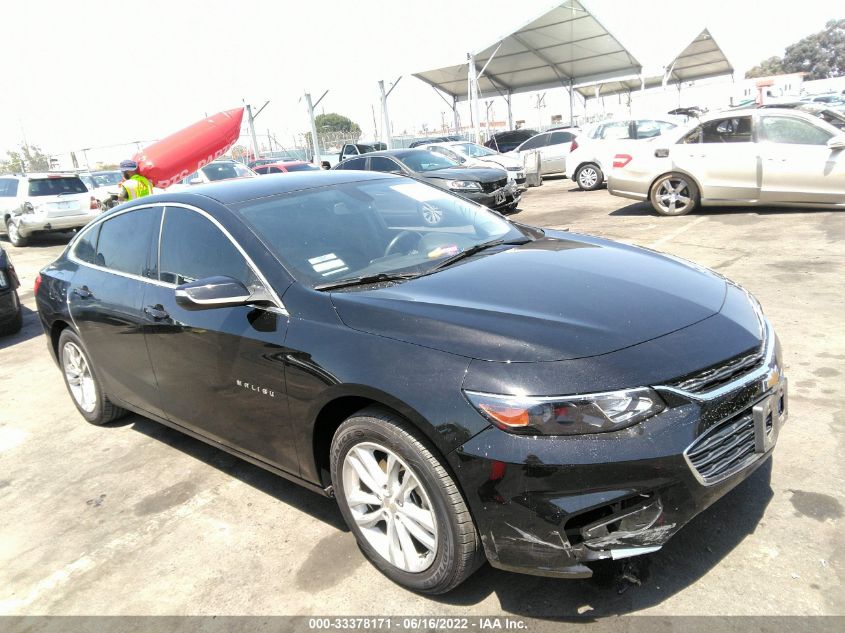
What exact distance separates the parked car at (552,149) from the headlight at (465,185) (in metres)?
8.58

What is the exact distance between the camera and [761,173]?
380 inches

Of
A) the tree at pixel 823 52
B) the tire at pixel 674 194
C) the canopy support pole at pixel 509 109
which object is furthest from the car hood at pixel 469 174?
the tree at pixel 823 52

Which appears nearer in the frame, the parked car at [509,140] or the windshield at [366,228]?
the windshield at [366,228]

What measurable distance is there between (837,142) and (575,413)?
9.05 m

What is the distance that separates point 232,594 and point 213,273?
1483 mm

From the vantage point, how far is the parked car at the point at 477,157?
14188mm

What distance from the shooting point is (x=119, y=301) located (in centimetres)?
379

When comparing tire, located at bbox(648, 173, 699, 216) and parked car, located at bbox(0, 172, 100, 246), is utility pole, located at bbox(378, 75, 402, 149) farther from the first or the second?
tire, located at bbox(648, 173, 699, 216)

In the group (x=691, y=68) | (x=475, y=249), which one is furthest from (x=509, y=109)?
(x=475, y=249)

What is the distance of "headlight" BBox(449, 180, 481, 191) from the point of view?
11.6m

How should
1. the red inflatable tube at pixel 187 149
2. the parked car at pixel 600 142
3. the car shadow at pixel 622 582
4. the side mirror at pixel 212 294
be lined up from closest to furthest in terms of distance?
the car shadow at pixel 622 582
the side mirror at pixel 212 294
the red inflatable tube at pixel 187 149
the parked car at pixel 600 142

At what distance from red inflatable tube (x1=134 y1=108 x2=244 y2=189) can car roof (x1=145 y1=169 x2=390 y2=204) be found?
20.6ft

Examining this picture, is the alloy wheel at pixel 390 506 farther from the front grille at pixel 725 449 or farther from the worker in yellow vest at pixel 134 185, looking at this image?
the worker in yellow vest at pixel 134 185

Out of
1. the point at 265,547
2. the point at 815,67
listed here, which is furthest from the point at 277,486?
the point at 815,67
